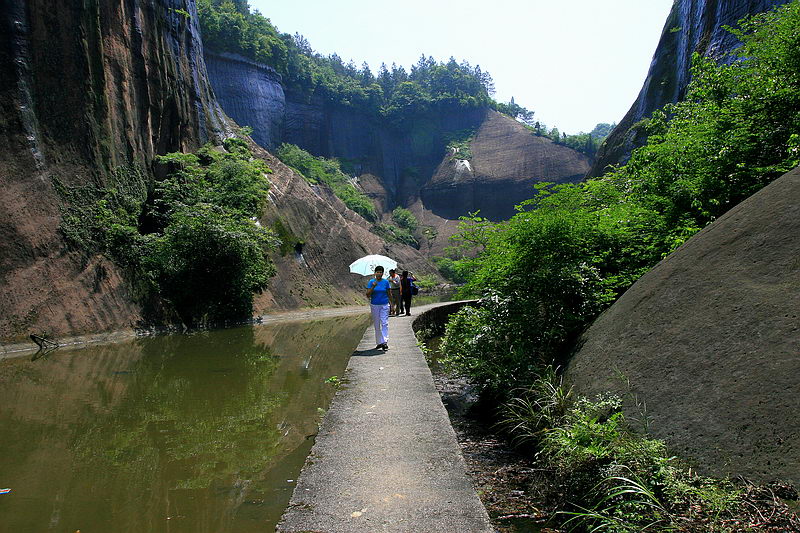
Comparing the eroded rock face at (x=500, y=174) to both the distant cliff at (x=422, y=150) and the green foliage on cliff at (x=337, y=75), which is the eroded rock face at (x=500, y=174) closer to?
the distant cliff at (x=422, y=150)

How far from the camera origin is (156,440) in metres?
5.75

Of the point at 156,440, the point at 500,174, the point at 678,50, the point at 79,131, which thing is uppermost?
the point at 678,50

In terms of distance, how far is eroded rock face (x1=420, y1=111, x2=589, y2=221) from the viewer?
248 ft

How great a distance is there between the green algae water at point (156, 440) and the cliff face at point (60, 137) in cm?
423

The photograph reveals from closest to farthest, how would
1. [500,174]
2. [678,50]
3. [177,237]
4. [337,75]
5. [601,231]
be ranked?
[601,231]
[177,237]
[678,50]
[500,174]
[337,75]

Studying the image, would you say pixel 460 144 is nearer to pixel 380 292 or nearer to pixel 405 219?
pixel 405 219

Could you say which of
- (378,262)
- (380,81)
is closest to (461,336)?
(378,262)

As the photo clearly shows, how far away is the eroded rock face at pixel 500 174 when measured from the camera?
75562 mm

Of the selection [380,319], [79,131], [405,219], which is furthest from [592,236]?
[405,219]

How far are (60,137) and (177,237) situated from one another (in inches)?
183

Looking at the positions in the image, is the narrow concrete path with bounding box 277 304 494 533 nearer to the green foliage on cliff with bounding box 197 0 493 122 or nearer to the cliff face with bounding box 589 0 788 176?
the cliff face with bounding box 589 0 788 176

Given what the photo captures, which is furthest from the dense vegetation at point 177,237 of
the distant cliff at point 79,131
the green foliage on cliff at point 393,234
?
the green foliage on cliff at point 393,234

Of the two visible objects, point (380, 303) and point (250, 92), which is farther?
point (250, 92)

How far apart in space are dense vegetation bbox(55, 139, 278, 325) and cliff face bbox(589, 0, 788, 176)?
55.2ft
